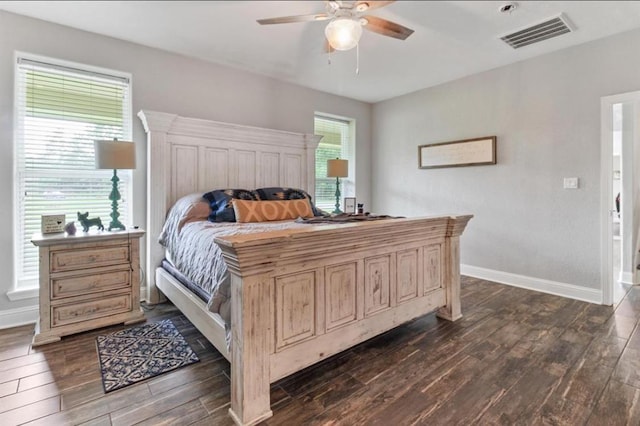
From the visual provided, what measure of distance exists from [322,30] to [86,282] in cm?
285

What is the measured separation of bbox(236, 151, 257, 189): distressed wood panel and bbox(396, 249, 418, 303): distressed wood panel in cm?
215

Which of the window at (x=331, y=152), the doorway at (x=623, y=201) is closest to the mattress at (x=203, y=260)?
the window at (x=331, y=152)

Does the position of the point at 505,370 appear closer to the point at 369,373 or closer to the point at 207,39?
the point at 369,373

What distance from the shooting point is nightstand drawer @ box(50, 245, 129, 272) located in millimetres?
2330

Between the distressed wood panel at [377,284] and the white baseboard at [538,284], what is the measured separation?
234 cm

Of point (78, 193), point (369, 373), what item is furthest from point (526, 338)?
point (78, 193)

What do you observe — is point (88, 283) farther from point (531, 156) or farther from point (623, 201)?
point (623, 201)

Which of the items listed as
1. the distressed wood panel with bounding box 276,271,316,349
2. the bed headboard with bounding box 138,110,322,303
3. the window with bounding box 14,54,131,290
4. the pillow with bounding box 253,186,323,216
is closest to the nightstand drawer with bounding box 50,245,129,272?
the bed headboard with bounding box 138,110,322,303

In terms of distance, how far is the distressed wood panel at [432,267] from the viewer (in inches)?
97.6

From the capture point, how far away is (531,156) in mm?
3516

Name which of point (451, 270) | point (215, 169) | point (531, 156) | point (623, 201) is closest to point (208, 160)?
point (215, 169)

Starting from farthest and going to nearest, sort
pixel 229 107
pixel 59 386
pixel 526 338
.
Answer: pixel 229 107 < pixel 526 338 < pixel 59 386

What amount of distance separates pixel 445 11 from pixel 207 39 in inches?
83.3

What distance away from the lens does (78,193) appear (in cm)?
292
